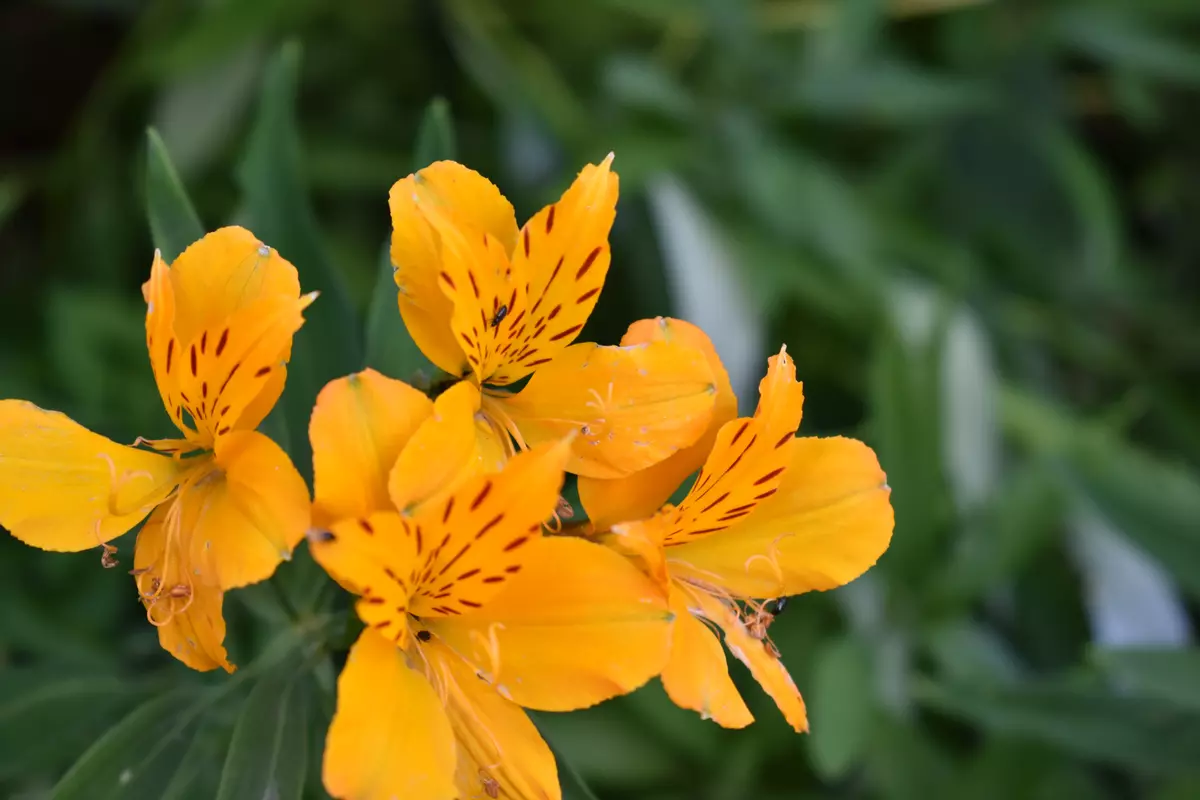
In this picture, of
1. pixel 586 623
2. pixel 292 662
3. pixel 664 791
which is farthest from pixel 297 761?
pixel 664 791

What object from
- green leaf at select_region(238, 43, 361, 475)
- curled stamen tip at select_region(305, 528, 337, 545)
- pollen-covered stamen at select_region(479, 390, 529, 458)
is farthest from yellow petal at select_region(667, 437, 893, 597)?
green leaf at select_region(238, 43, 361, 475)

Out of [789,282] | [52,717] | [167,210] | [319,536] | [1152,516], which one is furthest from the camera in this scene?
[789,282]

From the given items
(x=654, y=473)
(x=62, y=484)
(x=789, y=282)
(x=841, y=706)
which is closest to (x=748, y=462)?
(x=654, y=473)

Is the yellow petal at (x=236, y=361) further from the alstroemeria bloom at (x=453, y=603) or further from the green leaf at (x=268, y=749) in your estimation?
the green leaf at (x=268, y=749)

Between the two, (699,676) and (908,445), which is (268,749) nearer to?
(699,676)

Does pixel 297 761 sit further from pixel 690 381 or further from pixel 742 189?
pixel 742 189

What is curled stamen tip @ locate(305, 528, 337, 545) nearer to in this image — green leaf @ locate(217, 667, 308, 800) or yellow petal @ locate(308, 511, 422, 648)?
yellow petal @ locate(308, 511, 422, 648)

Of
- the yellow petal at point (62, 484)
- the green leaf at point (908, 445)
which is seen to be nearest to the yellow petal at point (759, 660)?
the yellow petal at point (62, 484)
